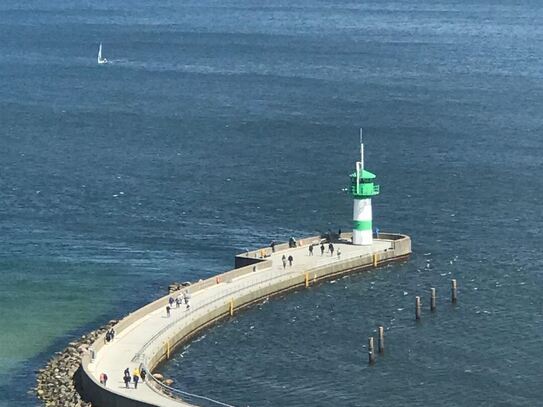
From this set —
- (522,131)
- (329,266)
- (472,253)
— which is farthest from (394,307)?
(522,131)

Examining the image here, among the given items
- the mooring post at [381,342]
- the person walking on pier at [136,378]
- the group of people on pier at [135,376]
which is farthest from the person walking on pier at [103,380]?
the mooring post at [381,342]

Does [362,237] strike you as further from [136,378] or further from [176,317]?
[136,378]

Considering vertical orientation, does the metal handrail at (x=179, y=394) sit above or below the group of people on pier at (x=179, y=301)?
below

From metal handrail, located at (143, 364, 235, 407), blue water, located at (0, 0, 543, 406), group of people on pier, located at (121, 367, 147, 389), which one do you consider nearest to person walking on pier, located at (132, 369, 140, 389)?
group of people on pier, located at (121, 367, 147, 389)

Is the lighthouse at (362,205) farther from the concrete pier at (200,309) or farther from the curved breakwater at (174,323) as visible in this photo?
the curved breakwater at (174,323)

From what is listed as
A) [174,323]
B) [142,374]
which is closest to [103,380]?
[142,374]

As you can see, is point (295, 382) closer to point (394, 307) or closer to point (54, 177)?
point (394, 307)
